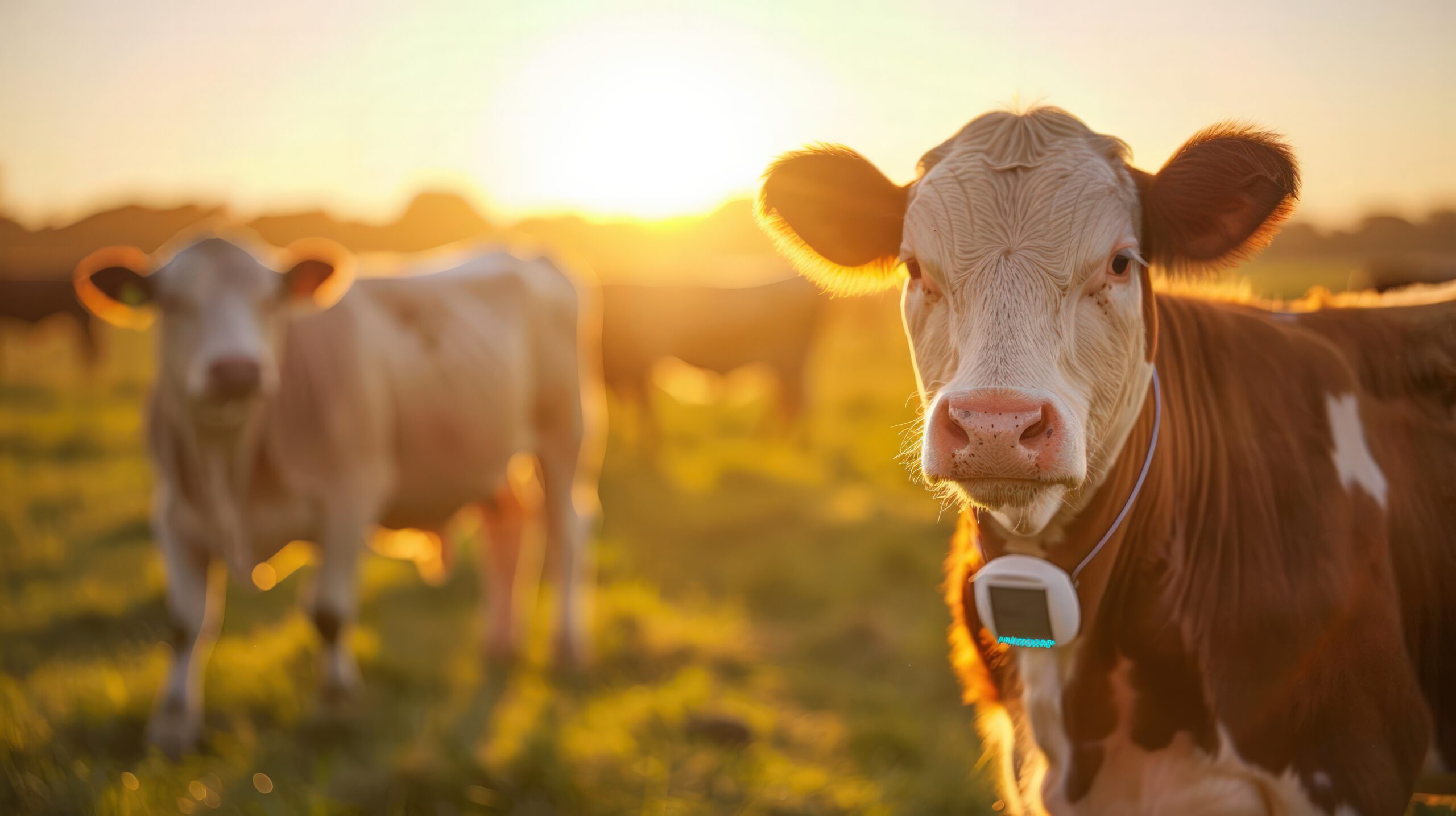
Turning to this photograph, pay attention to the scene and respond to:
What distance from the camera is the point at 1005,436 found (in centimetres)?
162

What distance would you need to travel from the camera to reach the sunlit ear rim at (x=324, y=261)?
4406mm

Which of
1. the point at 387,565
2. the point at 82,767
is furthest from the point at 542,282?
the point at 82,767

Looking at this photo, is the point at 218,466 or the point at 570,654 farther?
the point at 570,654

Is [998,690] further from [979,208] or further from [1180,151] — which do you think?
[1180,151]

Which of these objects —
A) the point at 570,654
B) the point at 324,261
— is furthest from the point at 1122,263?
the point at 570,654

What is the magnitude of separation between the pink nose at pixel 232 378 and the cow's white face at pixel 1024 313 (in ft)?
9.69

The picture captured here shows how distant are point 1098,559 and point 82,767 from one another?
338cm

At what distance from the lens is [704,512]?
8117 mm

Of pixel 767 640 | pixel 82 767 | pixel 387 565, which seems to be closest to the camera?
pixel 82 767

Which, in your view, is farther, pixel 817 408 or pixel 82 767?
pixel 817 408

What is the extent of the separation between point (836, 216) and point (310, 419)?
10.3 feet

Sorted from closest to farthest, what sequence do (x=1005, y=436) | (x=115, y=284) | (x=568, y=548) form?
1. (x=1005, y=436)
2. (x=115, y=284)
3. (x=568, y=548)

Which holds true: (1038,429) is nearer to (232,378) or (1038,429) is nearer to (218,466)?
(232,378)

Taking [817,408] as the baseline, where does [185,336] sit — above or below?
above
